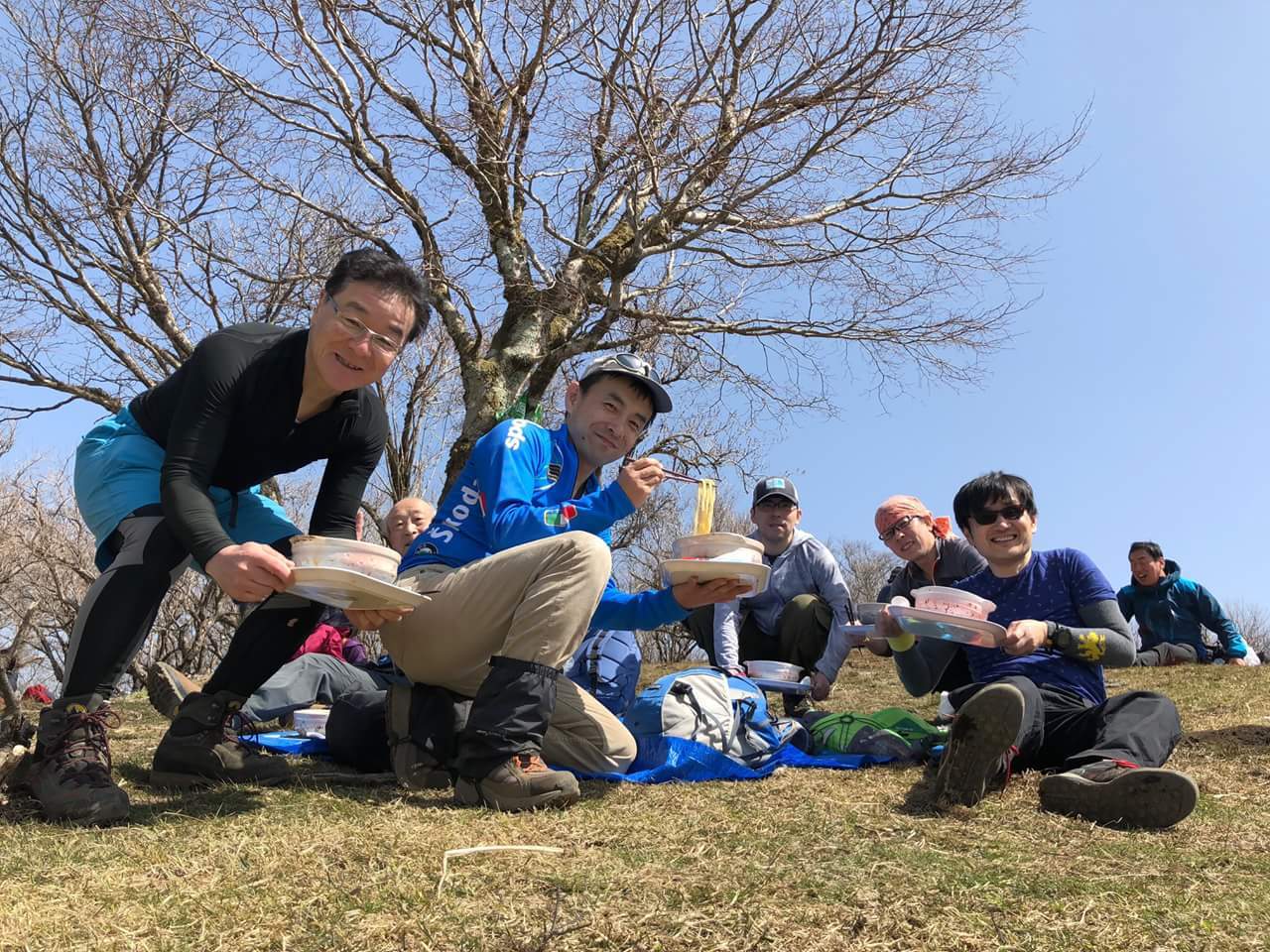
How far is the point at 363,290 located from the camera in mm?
2902

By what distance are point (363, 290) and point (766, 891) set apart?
2.04 m

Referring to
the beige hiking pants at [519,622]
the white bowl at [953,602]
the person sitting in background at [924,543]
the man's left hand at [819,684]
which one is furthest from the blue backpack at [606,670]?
the person sitting in background at [924,543]

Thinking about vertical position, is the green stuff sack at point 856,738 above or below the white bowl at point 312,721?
above

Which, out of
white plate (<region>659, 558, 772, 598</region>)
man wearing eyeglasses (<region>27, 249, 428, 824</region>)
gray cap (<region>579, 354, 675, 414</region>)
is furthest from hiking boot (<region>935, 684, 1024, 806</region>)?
man wearing eyeglasses (<region>27, 249, 428, 824</region>)

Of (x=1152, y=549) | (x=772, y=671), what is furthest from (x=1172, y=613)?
(x=772, y=671)

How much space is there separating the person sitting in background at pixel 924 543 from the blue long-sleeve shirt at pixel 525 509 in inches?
87.7

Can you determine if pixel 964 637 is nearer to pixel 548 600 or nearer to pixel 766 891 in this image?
pixel 548 600

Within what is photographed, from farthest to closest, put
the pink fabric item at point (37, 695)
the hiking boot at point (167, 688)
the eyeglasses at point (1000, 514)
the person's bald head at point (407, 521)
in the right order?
the pink fabric item at point (37, 695)
the person's bald head at point (407, 521)
the hiking boot at point (167, 688)
the eyeglasses at point (1000, 514)

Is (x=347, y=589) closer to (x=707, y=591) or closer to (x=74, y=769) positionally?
(x=74, y=769)

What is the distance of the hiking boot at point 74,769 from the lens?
7.99 ft

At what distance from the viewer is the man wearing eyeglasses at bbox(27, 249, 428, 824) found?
2578 mm

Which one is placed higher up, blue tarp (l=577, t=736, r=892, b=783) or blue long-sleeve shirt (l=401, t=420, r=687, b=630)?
blue long-sleeve shirt (l=401, t=420, r=687, b=630)

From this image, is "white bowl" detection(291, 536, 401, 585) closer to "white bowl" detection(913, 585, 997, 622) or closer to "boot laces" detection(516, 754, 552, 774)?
"boot laces" detection(516, 754, 552, 774)

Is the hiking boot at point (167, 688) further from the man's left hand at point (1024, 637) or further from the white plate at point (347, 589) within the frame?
the man's left hand at point (1024, 637)
